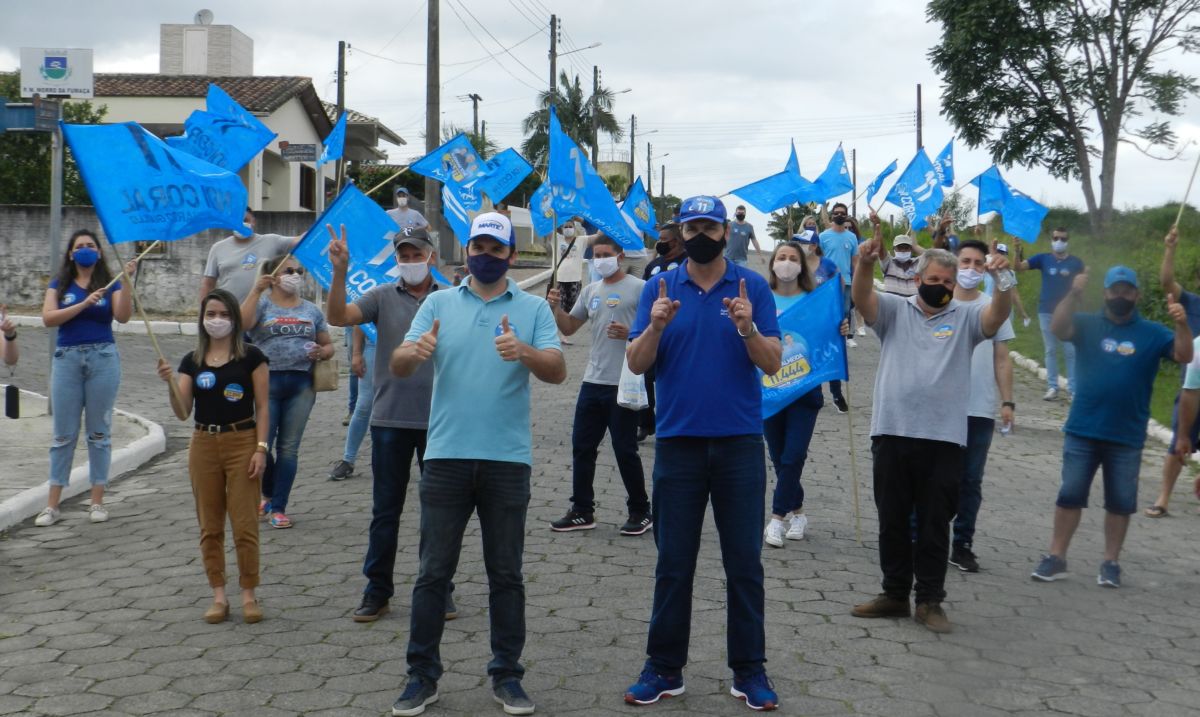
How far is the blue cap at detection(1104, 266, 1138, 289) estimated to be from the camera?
754 centimetres

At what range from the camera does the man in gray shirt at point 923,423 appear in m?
6.50

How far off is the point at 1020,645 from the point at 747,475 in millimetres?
1905

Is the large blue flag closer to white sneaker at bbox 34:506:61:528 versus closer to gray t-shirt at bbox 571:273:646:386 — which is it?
gray t-shirt at bbox 571:273:646:386

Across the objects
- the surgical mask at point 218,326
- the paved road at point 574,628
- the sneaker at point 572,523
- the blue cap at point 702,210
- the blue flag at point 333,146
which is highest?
the blue flag at point 333,146

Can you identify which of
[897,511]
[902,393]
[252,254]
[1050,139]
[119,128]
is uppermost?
[1050,139]

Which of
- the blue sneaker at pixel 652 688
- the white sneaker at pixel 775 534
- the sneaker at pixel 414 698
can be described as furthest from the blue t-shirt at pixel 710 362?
the white sneaker at pixel 775 534

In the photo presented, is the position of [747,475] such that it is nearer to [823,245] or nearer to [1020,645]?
[1020,645]

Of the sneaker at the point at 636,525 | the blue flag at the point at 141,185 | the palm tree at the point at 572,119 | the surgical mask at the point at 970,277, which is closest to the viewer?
the surgical mask at the point at 970,277

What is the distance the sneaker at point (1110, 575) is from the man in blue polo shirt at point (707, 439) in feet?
10.2

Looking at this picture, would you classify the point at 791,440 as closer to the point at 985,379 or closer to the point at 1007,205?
the point at 985,379

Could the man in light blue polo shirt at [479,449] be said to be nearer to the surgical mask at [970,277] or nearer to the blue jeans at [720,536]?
the blue jeans at [720,536]

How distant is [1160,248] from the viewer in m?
9.77

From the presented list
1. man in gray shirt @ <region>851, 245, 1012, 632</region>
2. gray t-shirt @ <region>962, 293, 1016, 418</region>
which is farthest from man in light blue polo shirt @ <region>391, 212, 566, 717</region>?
gray t-shirt @ <region>962, 293, 1016, 418</region>

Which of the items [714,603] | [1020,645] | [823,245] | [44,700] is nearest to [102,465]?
[44,700]
